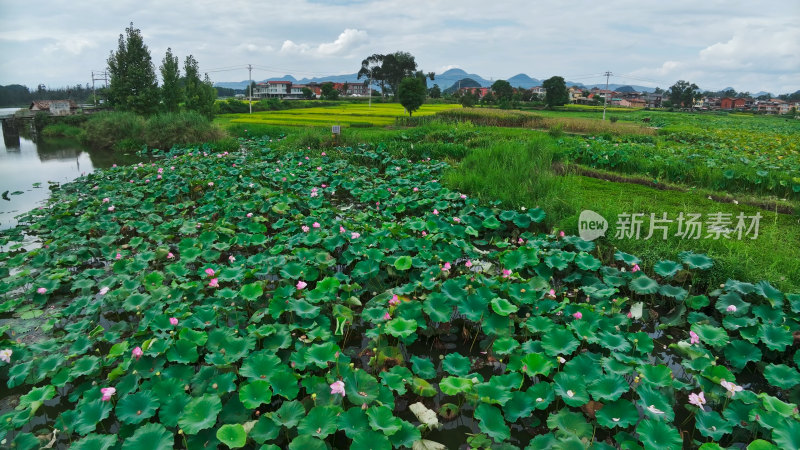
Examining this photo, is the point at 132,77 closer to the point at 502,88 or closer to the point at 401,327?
the point at 401,327

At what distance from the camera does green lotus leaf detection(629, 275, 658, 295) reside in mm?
3559

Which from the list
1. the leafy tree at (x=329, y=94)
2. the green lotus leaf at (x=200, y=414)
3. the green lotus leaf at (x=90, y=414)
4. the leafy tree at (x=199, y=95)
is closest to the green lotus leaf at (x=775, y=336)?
the green lotus leaf at (x=200, y=414)

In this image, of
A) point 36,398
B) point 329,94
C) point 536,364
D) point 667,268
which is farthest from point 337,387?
point 329,94

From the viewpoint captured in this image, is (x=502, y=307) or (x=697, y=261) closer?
(x=502, y=307)

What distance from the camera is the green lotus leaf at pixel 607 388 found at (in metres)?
2.24

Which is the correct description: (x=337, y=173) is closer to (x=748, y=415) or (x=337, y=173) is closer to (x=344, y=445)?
(x=344, y=445)

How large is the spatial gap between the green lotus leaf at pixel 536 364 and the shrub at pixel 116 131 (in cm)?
1653

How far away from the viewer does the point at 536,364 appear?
100 inches

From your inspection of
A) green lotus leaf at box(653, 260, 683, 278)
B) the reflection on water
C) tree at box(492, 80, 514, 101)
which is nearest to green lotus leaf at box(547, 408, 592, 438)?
green lotus leaf at box(653, 260, 683, 278)

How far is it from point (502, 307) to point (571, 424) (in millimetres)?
992

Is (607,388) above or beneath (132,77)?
beneath

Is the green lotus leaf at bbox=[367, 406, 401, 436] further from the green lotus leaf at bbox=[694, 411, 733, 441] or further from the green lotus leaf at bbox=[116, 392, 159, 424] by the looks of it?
the green lotus leaf at bbox=[694, 411, 733, 441]

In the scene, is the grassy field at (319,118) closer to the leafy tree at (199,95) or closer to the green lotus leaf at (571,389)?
the leafy tree at (199,95)

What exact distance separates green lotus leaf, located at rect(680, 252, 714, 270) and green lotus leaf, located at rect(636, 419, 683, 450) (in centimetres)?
229
